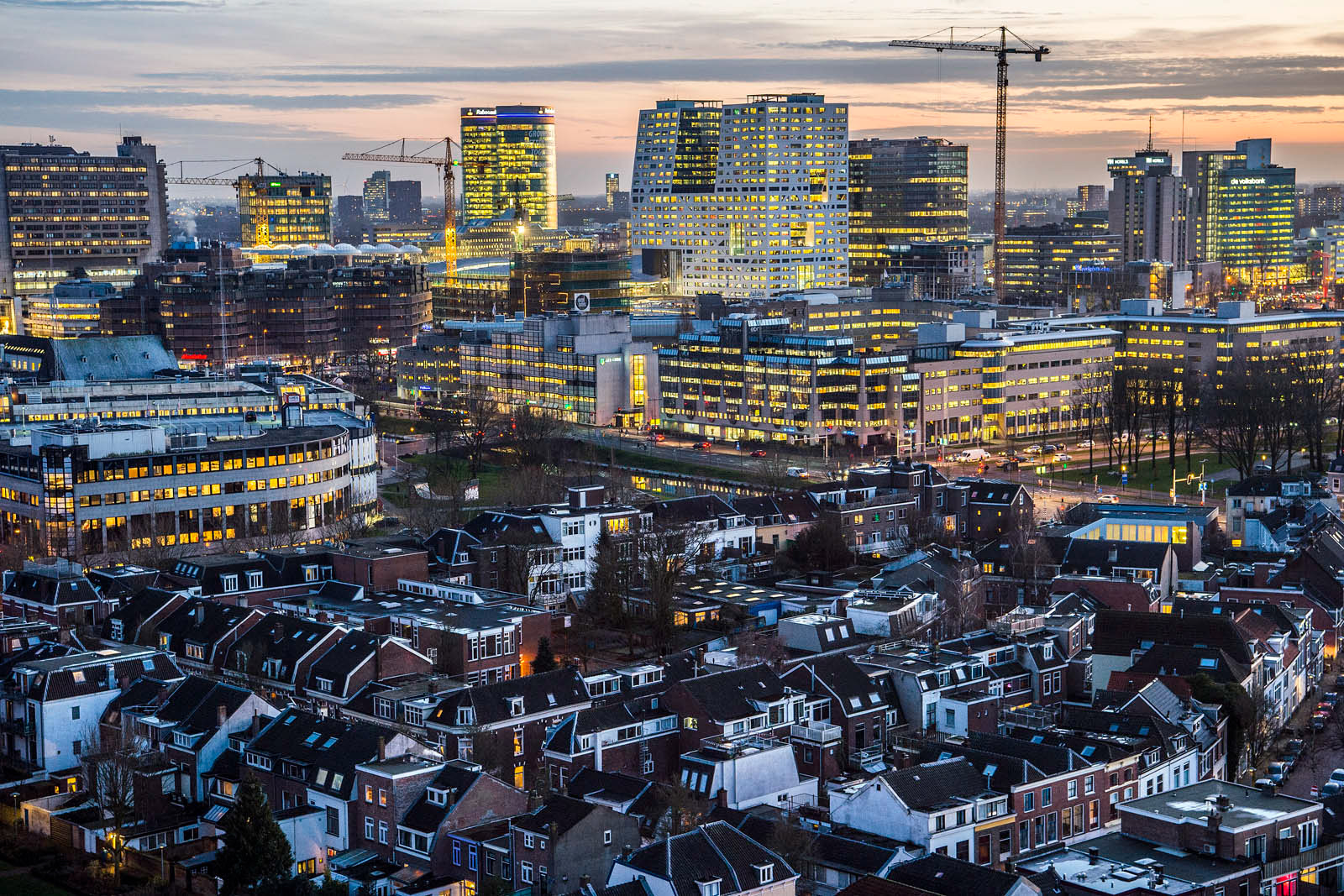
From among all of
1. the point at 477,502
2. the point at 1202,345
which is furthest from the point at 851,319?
the point at 477,502

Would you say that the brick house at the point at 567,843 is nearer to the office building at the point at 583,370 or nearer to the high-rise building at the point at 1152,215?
the office building at the point at 583,370

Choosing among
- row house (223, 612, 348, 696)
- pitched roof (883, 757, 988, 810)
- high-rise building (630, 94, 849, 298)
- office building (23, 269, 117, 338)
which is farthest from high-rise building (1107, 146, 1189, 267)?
pitched roof (883, 757, 988, 810)

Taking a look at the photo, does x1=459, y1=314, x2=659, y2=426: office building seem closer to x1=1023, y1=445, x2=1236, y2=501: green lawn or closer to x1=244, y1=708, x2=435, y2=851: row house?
x1=1023, y1=445, x2=1236, y2=501: green lawn

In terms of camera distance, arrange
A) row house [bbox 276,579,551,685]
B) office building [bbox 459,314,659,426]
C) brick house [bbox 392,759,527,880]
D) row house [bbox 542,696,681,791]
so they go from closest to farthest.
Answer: brick house [bbox 392,759,527,880]
row house [bbox 542,696,681,791]
row house [bbox 276,579,551,685]
office building [bbox 459,314,659,426]

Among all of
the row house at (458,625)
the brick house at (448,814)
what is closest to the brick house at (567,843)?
the brick house at (448,814)

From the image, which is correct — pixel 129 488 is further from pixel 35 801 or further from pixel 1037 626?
pixel 1037 626

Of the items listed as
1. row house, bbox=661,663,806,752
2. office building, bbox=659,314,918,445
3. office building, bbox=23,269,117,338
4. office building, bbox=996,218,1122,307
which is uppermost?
office building, bbox=996,218,1122,307

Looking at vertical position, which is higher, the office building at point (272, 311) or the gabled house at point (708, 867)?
the office building at point (272, 311)
